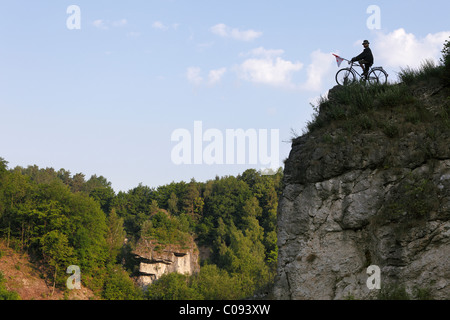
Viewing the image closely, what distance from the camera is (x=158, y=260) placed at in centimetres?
10825

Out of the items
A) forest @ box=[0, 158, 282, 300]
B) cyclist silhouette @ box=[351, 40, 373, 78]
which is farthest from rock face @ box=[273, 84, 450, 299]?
forest @ box=[0, 158, 282, 300]

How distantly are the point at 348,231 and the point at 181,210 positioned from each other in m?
127

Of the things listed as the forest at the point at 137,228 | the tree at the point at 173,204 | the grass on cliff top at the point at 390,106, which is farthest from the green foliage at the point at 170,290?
the grass on cliff top at the point at 390,106

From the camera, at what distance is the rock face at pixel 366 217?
53.3 feet

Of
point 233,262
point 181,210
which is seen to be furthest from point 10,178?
point 181,210

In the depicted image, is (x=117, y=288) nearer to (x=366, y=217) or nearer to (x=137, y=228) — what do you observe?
(x=137, y=228)

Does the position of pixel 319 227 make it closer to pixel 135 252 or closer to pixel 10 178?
pixel 10 178

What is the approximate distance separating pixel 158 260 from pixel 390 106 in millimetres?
93497

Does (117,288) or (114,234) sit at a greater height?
(114,234)

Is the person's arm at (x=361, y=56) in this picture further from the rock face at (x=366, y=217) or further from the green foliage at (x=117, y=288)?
the green foliage at (x=117, y=288)

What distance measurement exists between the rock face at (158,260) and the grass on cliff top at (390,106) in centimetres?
8957

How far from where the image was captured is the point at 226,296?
8988 cm

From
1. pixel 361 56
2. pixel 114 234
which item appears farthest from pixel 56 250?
pixel 361 56
